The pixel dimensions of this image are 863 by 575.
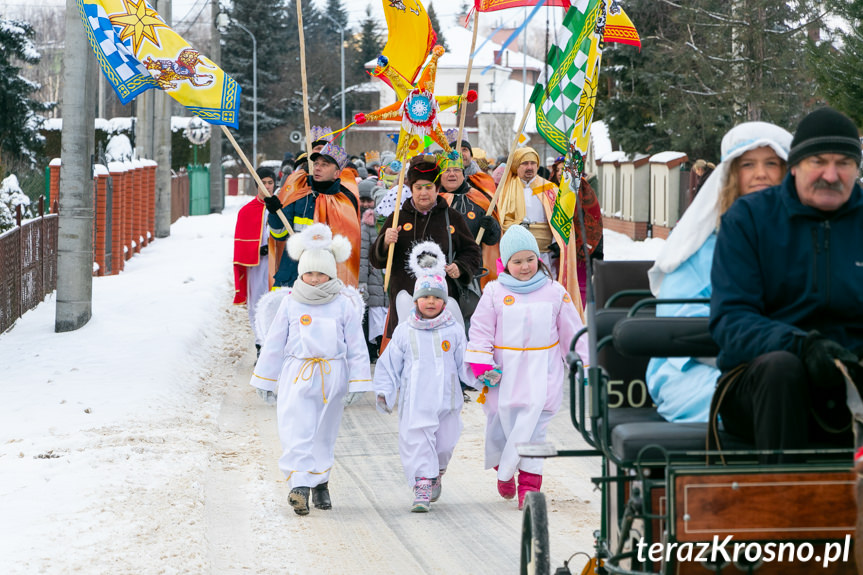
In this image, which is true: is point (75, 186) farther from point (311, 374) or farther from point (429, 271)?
point (311, 374)

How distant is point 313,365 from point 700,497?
427cm

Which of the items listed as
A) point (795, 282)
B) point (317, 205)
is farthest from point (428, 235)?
point (795, 282)

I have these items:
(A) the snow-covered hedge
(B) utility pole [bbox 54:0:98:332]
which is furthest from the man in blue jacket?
(A) the snow-covered hedge

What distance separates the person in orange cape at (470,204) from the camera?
11.5 metres

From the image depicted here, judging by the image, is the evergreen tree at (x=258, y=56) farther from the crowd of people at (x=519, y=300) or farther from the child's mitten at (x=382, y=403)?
the child's mitten at (x=382, y=403)

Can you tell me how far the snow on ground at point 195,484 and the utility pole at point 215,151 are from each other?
85.5 ft

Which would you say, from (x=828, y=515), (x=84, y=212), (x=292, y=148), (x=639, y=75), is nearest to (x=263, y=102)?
(x=292, y=148)

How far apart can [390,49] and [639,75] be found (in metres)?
21.6

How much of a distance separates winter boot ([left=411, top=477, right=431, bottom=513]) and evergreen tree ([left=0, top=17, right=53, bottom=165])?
1004 inches

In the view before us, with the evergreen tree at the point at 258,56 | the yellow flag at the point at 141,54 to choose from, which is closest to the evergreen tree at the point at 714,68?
the yellow flag at the point at 141,54

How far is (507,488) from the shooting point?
7691 mm

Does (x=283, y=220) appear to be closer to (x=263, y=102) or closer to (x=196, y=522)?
(x=196, y=522)

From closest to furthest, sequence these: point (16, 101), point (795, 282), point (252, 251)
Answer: point (795, 282)
point (252, 251)
point (16, 101)

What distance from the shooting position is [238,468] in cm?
852
